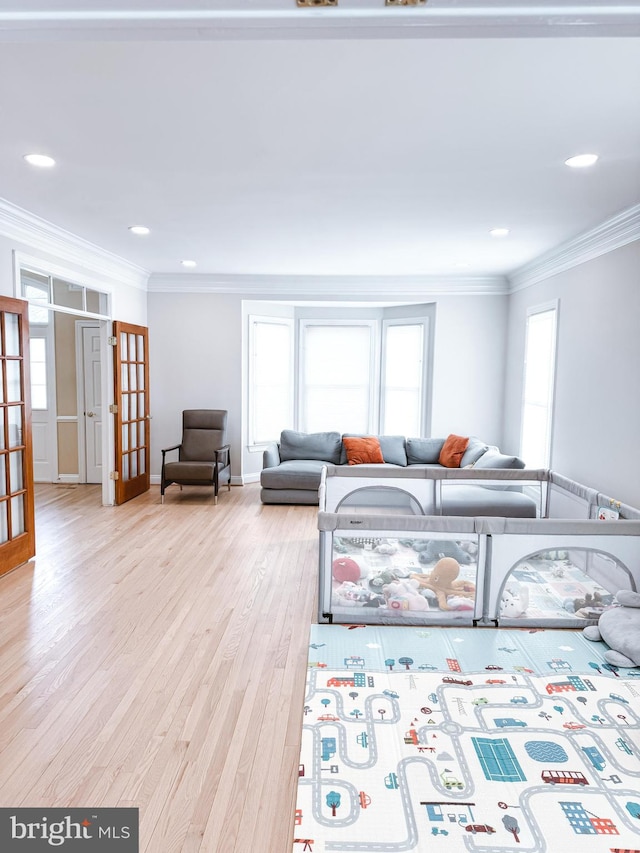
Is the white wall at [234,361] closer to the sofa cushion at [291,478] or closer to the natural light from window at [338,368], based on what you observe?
the natural light from window at [338,368]

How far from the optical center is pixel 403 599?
312 centimetres

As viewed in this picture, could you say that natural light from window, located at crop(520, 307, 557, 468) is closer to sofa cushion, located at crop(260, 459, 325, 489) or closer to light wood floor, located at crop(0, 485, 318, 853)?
sofa cushion, located at crop(260, 459, 325, 489)

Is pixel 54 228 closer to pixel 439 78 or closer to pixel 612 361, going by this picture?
pixel 439 78

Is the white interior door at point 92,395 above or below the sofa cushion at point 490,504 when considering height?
above

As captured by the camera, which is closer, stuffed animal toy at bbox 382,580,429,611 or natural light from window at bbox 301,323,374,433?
stuffed animal toy at bbox 382,580,429,611

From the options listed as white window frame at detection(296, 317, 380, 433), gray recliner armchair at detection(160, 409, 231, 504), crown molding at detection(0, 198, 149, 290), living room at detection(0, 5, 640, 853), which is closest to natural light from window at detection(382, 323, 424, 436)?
white window frame at detection(296, 317, 380, 433)

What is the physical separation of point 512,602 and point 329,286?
470 cm

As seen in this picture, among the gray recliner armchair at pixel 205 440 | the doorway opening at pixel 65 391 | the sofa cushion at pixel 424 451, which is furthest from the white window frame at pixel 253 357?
the sofa cushion at pixel 424 451

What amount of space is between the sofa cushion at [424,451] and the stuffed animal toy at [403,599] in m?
3.61

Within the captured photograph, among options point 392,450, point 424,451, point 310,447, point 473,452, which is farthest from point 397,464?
point 310,447

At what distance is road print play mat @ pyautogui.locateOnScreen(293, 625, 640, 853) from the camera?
1717 mm

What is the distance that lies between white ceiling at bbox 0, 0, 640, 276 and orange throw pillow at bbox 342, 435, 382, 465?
2.81 m

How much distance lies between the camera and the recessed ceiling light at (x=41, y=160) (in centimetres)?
288

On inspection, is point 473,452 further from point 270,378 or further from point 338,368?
point 270,378
